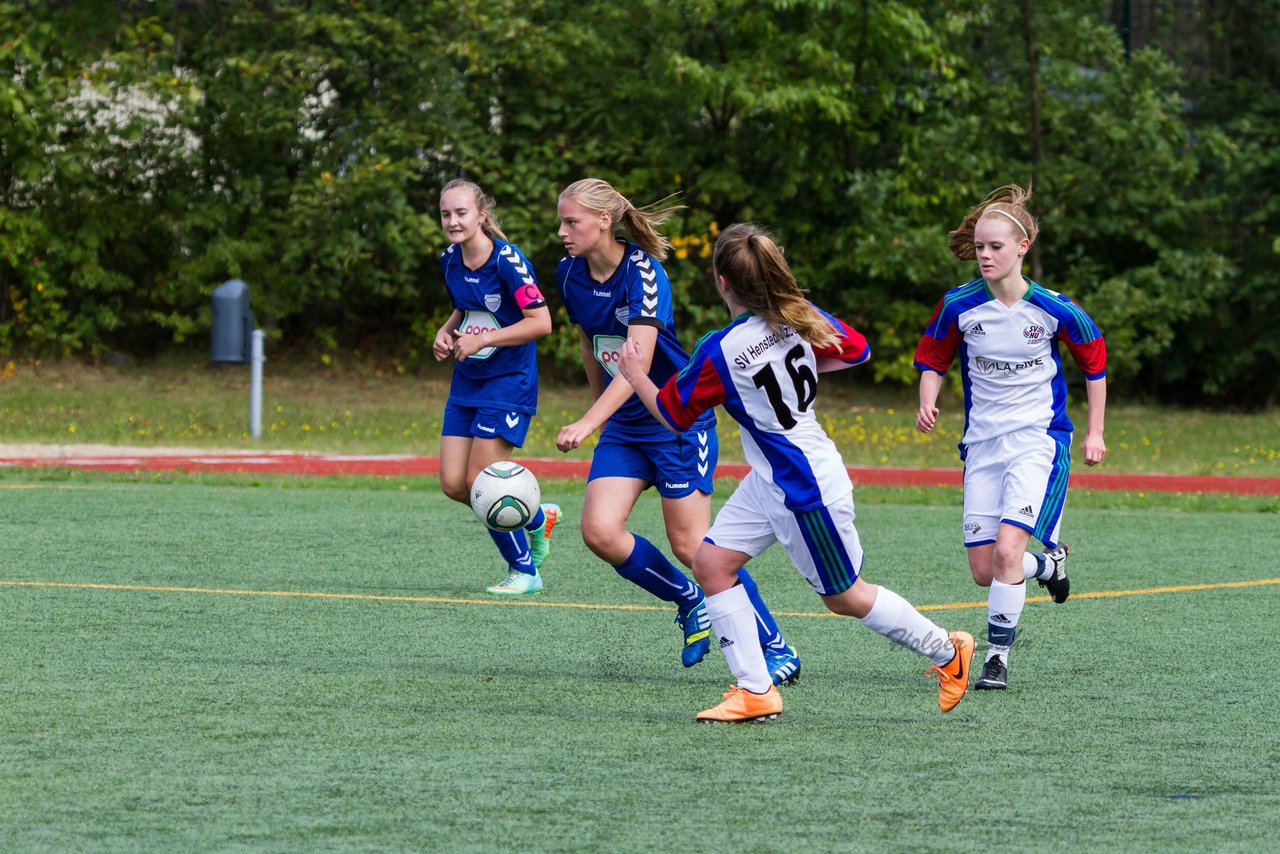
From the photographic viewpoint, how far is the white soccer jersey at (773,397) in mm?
5516

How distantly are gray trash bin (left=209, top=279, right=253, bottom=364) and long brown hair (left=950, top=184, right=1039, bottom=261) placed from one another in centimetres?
1373

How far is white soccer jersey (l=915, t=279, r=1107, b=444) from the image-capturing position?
6.70 meters

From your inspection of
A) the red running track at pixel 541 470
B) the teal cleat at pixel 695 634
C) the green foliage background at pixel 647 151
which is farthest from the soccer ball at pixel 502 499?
the green foliage background at pixel 647 151

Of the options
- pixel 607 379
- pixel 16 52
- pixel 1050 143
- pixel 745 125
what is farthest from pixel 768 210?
pixel 607 379

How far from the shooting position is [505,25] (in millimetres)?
21797

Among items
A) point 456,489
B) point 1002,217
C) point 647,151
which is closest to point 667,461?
point 1002,217

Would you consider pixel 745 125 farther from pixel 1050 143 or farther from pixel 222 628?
pixel 222 628

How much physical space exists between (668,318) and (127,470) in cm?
935

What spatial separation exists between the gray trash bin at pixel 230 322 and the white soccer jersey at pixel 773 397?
14845mm

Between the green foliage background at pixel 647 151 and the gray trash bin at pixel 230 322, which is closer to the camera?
the gray trash bin at pixel 230 322

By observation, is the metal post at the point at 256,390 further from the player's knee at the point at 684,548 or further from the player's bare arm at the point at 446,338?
the player's knee at the point at 684,548

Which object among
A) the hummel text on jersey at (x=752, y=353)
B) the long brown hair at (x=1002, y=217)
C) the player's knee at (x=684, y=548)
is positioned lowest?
the player's knee at (x=684, y=548)

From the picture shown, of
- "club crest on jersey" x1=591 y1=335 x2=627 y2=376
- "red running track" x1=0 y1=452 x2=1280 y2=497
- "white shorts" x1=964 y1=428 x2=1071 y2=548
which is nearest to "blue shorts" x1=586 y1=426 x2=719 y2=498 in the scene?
"club crest on jersey" x1=591 y1=335 x2=627 y2=376

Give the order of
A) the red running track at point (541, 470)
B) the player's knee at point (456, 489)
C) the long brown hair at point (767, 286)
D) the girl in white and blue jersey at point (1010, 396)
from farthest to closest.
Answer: the red running track at point (541, 470)
the player's knee at point (456, 489)
the girl in white and blue jersey at point (1010, 396)
the long brown hair at point (767, 286)
